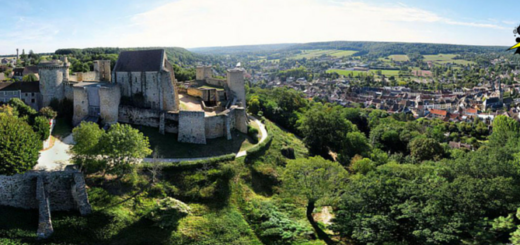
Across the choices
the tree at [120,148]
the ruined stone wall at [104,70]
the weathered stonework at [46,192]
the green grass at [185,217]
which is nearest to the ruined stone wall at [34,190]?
the weathered stonework at [46,192]

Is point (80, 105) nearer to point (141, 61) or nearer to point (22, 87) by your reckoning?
point (22, 87)

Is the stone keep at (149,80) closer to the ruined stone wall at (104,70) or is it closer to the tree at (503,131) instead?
the ruined stone wall at (104,70)

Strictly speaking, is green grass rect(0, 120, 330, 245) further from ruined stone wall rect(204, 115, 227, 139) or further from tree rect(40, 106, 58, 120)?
tree rect(40, 106, 58, 120)

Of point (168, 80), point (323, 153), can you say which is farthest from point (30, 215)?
point (323, 153)

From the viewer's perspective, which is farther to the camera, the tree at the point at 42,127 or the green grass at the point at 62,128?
the green grass at the point at 62,128

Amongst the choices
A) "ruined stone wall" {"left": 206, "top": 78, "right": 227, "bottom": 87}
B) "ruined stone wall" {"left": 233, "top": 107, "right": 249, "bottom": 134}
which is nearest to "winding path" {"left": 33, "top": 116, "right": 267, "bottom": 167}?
"ruined stone wall" {"left": 233, "top": 107, "right": 249, "bottom": 134}

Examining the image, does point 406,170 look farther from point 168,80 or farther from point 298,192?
point 168,80
